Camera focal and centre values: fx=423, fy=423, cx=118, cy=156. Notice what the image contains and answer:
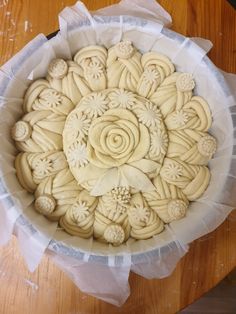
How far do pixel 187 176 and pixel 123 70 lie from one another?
9.6 inches

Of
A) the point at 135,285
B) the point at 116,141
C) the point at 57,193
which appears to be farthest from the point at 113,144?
the point at 135,285

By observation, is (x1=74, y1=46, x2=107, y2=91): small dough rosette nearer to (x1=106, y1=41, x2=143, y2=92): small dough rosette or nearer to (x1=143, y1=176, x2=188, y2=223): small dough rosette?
(x1=106, y1=41, x2=143, y2=92): small dough rosette

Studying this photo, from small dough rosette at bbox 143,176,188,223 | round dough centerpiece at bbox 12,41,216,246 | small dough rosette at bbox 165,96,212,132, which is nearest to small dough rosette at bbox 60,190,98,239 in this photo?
round dough centerpiece at bbox 12,41,216,246

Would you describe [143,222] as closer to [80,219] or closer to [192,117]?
[80,219]

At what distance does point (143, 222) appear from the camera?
30.0 inches

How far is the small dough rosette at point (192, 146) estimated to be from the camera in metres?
0.79

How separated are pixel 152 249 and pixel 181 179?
0.53ft

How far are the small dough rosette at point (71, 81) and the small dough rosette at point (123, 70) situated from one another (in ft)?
0.17

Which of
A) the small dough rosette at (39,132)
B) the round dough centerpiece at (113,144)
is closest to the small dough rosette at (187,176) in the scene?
the round dough centerpiece at (113,144)

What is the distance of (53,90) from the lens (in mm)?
815

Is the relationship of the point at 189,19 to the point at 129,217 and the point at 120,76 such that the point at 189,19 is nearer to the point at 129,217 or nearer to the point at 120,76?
the point at 120,76

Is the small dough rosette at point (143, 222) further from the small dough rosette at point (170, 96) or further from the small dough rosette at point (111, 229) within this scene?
the small dough rosette at point (170, 96)

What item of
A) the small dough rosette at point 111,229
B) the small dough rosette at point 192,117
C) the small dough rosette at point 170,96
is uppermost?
the small dough rosette at point 170,96

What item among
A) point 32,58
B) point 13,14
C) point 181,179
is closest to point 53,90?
point 32,58
